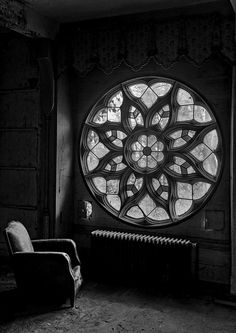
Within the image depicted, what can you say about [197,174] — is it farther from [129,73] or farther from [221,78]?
[129,73]

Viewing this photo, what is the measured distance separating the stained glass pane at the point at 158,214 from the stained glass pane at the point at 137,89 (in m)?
1.43

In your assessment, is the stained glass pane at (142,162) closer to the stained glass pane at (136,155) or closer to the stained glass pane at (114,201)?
the stained glass pane at (136,155)

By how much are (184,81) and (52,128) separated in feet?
5.73

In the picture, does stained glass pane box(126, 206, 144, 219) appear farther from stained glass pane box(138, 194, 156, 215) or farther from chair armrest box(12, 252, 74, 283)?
chair armrest box(12, 252, 74, 283)

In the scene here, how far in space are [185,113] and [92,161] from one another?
1387 mm

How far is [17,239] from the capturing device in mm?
4148

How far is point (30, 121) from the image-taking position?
214 inches

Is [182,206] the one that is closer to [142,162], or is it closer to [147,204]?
[147,204]

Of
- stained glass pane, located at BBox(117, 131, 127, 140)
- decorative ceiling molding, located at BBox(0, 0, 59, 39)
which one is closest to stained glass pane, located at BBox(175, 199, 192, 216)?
stained glass pane, located at BBox(117, 131, 127, 140)

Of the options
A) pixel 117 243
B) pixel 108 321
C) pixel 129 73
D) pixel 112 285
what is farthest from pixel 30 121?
pixel 108 321

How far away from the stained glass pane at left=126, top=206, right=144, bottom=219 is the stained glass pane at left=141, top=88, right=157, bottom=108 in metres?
1.28

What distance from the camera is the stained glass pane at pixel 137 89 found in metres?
5.11

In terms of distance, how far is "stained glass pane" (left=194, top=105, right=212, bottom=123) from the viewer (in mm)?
4762

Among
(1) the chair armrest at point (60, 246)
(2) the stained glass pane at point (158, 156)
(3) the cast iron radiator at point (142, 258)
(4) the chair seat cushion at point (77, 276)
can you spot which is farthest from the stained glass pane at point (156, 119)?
(4) the chair seat cushion at point (77, 276)
